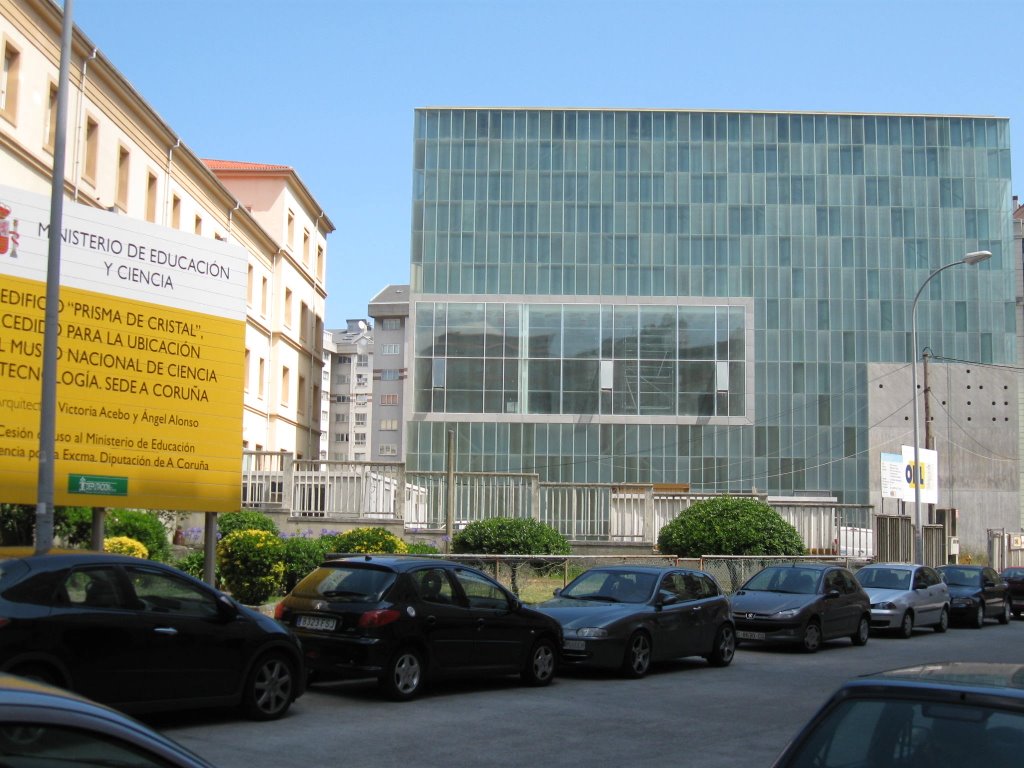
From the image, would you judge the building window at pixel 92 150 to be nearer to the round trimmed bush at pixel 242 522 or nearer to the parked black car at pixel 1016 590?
the round trimmed bush at pixel 242 522

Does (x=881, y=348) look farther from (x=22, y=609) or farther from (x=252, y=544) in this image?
(x=22, y=609)

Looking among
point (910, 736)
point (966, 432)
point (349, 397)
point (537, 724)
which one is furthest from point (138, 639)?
point (349, 397)

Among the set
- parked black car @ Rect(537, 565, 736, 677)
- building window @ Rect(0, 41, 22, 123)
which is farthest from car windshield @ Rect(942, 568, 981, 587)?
building window @ Rect(0, 41, 22, 123)

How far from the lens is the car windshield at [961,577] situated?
95.7 feet

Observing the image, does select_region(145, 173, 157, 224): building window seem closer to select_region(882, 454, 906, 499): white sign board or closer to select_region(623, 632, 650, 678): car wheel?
select_region(882, 454, 906, 499): white sign board

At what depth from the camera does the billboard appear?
15.2 m

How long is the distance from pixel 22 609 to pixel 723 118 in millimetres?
68165

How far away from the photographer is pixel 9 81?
2862 centimetres

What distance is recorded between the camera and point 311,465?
32625 millimetres

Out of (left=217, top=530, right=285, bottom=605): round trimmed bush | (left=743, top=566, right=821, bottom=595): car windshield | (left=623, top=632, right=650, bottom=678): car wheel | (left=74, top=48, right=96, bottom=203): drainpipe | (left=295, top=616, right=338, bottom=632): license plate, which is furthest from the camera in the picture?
(left=74, top=48, right=96, bottom=203): drainpipe

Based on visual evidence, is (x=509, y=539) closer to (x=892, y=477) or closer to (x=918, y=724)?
(x=892, y=477)

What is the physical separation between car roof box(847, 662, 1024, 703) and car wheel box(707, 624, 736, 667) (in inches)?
491

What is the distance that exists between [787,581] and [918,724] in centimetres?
1726

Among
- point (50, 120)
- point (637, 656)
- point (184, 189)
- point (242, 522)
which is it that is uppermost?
point (184, 189)
